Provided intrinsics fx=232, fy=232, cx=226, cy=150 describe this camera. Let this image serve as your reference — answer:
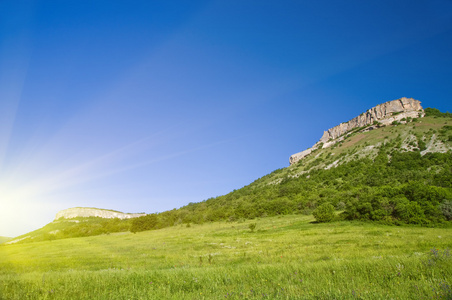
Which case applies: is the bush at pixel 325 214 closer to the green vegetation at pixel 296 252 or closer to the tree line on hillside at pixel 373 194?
the green vegetation at pixel 296 252

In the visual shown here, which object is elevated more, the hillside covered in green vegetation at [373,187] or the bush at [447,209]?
the hillside covered in green vegetation at [373,187]

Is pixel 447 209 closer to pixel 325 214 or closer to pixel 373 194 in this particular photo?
pixel 373 194

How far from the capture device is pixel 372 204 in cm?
3969

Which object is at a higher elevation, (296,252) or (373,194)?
(373,194)

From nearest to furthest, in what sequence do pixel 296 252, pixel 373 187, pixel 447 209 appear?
pixel 296 252
pixel 447 209
pixel 373 187

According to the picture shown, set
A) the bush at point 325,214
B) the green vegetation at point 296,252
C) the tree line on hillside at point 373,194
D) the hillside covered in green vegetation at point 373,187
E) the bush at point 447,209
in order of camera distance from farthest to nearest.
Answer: the bush at point 325,214 → the hillside covered in green vegetation at point 373,187 → the tree line on hillside at point 373,194 → the bush at point 447,209 → the green vegetation at point 296,252

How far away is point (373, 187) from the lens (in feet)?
213

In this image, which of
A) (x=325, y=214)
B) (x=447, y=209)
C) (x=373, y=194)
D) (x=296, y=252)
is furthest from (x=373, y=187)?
(x=296, y=252)

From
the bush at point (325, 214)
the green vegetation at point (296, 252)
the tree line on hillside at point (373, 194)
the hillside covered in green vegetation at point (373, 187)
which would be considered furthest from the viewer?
the bush at point (325, 214)

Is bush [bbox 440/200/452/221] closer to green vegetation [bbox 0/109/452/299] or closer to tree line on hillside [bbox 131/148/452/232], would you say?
tree line on hillside [bbox 131/148/452/232]

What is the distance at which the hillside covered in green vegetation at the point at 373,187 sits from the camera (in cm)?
3550

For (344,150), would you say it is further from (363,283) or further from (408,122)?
(363,283)

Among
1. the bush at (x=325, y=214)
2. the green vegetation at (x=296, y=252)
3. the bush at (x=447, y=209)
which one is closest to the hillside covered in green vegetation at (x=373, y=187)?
the bush at (x=447, y=209)

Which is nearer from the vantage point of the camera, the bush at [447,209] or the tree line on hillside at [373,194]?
the bush at [447,209]
